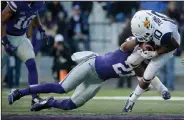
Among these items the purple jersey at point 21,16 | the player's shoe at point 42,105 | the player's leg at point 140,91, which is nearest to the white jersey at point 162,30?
the player's leg at point 140,91

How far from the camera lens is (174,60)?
33.9 feet

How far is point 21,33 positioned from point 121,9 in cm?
340

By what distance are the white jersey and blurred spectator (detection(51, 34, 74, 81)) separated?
12.6 feet

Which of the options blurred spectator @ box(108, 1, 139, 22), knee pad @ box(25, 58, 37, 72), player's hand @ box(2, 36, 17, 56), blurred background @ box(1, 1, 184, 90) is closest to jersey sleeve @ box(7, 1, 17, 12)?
player's hand @ box(2, 36, 17, 56)

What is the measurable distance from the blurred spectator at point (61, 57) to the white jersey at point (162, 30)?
3.85m

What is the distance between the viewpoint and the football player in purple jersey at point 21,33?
23.3ft

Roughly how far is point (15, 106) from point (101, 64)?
1.34 metres

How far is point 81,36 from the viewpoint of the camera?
10789mm

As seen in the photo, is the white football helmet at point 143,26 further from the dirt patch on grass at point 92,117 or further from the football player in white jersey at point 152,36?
the dirt patch on grass at point 92,117

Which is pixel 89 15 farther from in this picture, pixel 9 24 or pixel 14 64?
pixel 9 24

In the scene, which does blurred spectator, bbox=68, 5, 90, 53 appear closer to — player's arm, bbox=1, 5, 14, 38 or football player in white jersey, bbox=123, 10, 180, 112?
player's arm, bbox=1, 5, 14, 38

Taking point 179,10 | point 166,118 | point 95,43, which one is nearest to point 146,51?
point 166,118

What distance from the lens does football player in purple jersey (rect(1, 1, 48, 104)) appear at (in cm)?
711

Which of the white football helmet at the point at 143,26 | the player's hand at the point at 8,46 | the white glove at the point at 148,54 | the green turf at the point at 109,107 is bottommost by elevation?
the green turf at the point at 109,107
